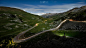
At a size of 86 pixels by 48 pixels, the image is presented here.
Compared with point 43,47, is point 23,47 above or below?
below

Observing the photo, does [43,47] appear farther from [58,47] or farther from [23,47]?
[23,47]

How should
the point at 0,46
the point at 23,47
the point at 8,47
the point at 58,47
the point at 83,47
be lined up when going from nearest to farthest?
the point at 83,47
the point at 58,47
the point at 23,47
the point at 8,47
the point at 0,46

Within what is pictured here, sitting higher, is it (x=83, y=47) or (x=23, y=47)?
(x=83, y=47)

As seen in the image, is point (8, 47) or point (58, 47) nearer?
point (58, 47)

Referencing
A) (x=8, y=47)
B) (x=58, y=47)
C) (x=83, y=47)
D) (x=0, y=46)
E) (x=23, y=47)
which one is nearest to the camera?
(x=83, y=47)

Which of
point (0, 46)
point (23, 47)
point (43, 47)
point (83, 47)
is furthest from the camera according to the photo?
point (0, 46)

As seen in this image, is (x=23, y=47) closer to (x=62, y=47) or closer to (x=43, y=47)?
(x=43, y=47)

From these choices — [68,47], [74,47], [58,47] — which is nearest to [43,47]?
[58,47]

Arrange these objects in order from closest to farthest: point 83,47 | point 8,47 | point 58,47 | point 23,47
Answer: point 83,47 < point 58,47 < point 23,47 < point 8,47

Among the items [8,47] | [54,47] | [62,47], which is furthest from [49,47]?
[8,47]
